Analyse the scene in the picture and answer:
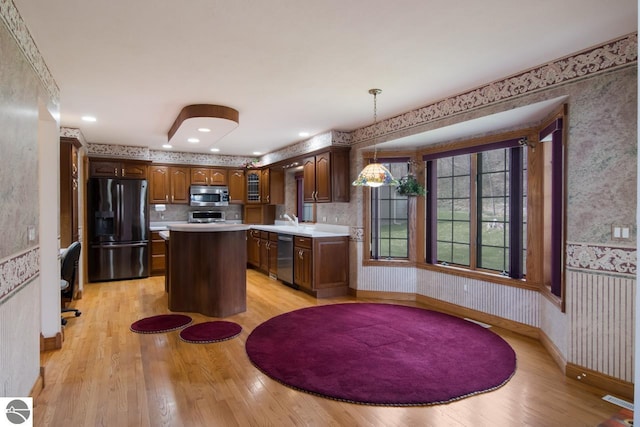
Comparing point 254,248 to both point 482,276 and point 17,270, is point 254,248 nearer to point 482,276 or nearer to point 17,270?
point 482,276

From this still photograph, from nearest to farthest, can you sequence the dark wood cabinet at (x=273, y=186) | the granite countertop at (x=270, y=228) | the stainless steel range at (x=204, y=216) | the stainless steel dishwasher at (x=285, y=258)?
the granite countertop at (x=270, y=228), the stainless steel dishwasher at (x=285, y=258), the dark wood cabinet at (x=273, y=186), the stainless steel range at (x=204, y=216)

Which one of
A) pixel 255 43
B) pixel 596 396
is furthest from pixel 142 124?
pixel 596 396

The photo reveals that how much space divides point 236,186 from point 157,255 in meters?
2.18

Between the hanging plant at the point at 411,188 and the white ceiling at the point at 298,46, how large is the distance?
1159 mm

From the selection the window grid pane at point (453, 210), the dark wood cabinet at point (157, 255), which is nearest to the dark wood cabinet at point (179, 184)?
the dark wood cabinet at point (157, 255)

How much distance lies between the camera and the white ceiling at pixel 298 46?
87.1 inches

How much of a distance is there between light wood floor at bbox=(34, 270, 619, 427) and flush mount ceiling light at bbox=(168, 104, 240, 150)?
2.42 metres

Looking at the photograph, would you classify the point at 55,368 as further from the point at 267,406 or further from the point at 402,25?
the point at 402,25

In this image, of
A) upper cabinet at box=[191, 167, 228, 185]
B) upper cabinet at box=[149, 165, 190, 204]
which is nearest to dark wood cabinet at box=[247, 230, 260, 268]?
upper cabinet at box=[191, 167, 228, 185]

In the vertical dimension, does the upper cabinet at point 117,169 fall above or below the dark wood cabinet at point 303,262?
above

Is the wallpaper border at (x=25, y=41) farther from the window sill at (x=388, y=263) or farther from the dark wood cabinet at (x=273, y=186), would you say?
the dark wood cabinet at (x=273, y=186)

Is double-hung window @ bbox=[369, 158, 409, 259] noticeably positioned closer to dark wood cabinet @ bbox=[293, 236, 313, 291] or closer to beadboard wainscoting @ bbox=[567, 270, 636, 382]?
dark wood cabinet @ bbox=[293, 236, 313, 291]

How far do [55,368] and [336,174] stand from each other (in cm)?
396

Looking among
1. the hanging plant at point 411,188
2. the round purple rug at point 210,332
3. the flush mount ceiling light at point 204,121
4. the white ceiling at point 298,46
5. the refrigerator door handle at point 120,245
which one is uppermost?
the white ceiling at point 298,46
